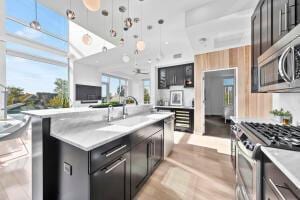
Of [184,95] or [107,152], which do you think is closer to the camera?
[107,152]

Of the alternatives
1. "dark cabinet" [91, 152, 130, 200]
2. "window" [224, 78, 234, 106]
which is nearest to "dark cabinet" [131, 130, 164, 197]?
"dark cabinet" [91, 152, 130, 200]

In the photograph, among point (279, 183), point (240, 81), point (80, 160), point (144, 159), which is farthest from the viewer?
point (240, 81)

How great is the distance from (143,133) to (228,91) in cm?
723

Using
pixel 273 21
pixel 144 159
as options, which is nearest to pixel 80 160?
pixel 144 159

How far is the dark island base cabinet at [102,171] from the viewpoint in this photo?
1.03 meters

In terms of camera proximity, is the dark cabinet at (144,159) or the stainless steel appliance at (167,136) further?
the stainless steel appliance at (167,136)

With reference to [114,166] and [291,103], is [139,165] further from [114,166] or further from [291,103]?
[291,103]

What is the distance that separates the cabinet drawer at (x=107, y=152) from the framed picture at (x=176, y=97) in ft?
13.5

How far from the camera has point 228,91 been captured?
24.3 ft

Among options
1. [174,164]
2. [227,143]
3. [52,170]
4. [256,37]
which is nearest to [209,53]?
[256,37]

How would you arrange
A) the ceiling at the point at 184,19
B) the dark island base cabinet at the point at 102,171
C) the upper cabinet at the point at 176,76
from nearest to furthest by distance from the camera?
the dark island base cabinet at the point at 102,171
the ceiling at the point at 184,19
the upper cabinet at the point at 176,76

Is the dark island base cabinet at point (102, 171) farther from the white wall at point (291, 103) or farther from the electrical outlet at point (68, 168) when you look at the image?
the white wall at point (291, 103)

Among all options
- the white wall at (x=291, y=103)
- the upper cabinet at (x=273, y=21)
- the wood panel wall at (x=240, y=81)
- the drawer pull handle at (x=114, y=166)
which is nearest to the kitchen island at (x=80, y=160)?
the drawer pull handle at (x=114, y=166)

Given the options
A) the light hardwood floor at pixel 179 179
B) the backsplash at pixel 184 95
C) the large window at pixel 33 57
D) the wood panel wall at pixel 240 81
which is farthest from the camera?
the backsplash at pixel 184 95
